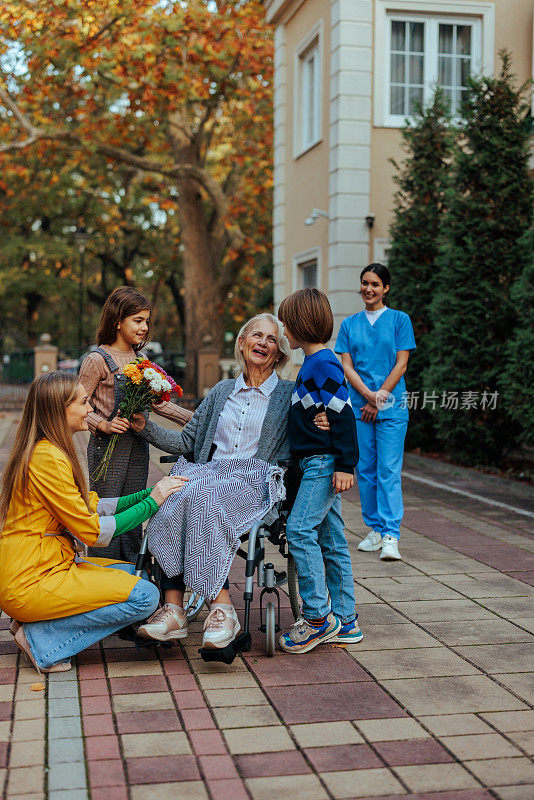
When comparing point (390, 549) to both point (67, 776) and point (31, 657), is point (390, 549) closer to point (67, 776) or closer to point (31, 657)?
point (31, 657)

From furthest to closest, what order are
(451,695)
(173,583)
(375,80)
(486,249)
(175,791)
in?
(375,80)
(486,249)
(173,583)
(451,695)
(175,791)

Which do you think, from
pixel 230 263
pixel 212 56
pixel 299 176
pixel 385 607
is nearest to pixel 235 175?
pixel 230 263

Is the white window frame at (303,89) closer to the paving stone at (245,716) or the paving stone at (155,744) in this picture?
the paving stone at (245,716)

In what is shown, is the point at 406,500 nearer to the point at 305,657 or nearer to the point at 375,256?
the point at 305,657

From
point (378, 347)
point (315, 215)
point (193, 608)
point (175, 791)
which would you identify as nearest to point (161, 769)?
point (175, 791)

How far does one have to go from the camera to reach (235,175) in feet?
84.5

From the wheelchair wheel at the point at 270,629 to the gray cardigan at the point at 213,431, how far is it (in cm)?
76

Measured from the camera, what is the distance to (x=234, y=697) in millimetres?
3963

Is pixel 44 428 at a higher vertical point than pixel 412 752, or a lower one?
higher

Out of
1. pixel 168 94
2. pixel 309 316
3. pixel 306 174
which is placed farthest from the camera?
pixel 168 94

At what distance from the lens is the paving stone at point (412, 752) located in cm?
333

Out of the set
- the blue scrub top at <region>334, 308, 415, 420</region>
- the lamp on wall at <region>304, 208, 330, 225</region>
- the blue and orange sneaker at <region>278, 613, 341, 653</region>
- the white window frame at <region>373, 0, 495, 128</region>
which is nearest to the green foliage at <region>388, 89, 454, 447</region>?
the white window frame at <region>373, 0, 495, 128</region>

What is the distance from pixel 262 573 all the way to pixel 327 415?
32.5 inches

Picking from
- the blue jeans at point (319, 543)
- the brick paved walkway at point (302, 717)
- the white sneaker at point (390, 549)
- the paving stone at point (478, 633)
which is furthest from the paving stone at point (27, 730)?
the white sneaker at point (390, 549)
